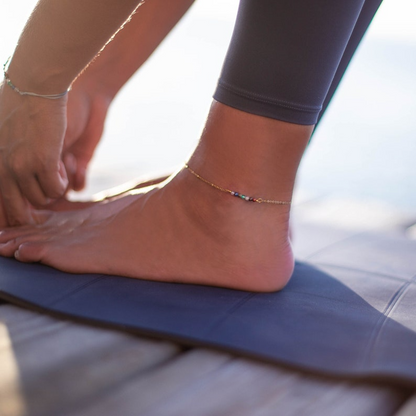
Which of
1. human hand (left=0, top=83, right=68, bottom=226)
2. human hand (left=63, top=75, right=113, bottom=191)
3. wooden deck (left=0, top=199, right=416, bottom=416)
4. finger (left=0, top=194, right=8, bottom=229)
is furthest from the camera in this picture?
human hand (left=63, top=75, right=113, bottom=191)

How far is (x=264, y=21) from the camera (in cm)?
84

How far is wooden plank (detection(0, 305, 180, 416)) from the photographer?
1.85 feet

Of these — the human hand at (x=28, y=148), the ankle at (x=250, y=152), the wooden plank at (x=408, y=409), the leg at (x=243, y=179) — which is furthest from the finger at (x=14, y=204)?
the wooden plank at (x=408, y=409)

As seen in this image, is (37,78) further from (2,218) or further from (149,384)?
(149,384)

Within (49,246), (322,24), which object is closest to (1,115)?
(49,246)

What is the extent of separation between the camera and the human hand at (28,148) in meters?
1.04

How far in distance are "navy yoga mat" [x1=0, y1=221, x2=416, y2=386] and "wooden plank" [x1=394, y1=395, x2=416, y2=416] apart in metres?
0.02

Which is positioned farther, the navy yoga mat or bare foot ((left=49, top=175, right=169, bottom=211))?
bare foot ((left=49, top=175, right=169, bottom=211))

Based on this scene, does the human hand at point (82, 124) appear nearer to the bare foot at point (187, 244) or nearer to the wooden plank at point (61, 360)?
the bare foot at point (187, 244)

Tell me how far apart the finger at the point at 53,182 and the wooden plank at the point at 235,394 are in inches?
21.5

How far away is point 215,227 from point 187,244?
0.19 ft

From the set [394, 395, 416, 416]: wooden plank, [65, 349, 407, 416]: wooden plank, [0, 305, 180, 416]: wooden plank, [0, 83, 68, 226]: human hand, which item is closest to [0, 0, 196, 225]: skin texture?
[0, 83, 68, 226]: human hand

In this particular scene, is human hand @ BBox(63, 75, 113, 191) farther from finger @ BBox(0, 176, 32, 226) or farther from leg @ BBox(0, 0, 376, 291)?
leg @ BBox(0, 0, 376, 291)

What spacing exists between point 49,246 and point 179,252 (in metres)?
0.23
